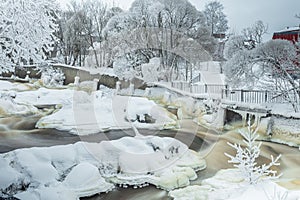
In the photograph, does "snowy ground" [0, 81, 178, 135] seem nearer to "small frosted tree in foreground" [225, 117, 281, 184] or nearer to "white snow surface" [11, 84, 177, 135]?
"white snow surface" [11, 84, 177, 135]

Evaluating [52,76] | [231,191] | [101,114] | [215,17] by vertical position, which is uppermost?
[215,17]

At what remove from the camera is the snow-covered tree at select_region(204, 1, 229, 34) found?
2.98m

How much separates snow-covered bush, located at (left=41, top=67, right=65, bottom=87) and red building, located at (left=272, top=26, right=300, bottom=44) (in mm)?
2013

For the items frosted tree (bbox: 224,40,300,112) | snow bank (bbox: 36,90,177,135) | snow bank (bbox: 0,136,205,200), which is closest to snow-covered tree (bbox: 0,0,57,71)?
snow bank (bbox: 36,90,177,135)

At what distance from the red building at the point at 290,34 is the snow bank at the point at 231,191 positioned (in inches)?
53.5

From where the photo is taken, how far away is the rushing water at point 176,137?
101 inches

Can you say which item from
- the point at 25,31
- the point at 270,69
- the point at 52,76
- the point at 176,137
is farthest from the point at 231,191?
the point at 25,31

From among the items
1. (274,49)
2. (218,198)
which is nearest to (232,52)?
(274,49)

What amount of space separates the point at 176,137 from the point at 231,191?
25.7 inches

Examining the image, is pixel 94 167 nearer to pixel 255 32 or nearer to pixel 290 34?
pixel 255 32

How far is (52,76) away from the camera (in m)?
2.84

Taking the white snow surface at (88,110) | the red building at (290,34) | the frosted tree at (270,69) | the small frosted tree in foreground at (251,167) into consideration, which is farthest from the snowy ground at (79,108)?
the red building at (290,34)

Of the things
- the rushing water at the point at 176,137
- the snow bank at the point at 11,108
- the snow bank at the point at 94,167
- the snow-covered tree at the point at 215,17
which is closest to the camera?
the snow bank at the point at 94,167

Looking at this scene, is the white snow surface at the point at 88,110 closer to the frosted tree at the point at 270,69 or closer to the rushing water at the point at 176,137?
the rushing water at the point at 176,137
